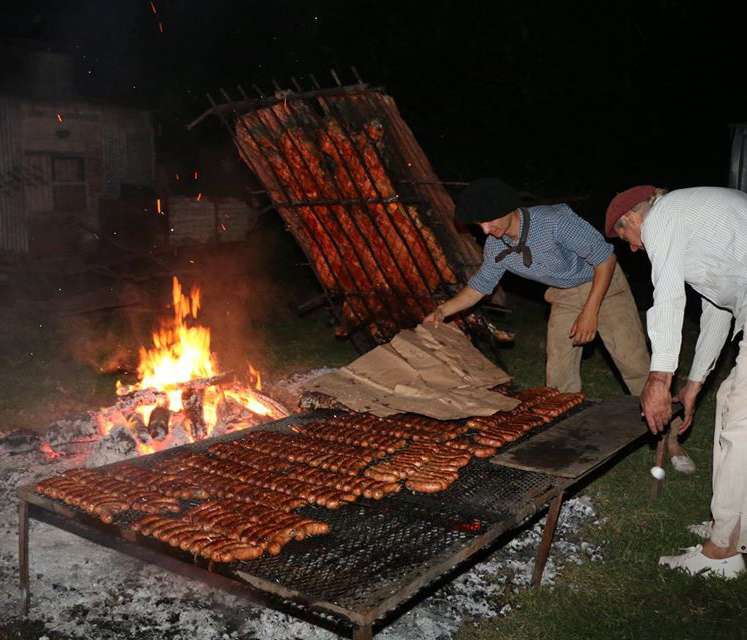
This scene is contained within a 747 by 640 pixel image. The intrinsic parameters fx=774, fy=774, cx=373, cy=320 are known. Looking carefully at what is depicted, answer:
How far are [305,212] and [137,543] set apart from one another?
5.44 metres

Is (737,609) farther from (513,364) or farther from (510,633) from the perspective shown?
(513,364)

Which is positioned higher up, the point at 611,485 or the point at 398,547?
the point at 398,547

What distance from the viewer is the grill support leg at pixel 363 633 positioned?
10.6 ft

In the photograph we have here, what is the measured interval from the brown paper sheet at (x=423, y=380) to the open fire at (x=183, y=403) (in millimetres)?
1659

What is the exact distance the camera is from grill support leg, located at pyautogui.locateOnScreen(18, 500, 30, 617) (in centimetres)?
461

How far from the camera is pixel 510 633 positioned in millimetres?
4754

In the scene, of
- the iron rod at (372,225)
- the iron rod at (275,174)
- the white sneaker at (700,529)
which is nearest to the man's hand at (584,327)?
the white sneaker at (700,529)

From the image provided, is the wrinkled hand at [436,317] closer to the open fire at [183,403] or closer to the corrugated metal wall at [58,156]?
the open fire at [183,403]

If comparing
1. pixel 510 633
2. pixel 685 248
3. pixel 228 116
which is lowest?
pixel 510 633

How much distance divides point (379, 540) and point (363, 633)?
0.82 metres

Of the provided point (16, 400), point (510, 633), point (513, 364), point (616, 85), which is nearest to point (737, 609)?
point (510, 633)

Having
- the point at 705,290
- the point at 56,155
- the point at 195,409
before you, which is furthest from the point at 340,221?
the point at 56,155

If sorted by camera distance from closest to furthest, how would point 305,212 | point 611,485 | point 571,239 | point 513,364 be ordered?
point 571,239
point 611,485
point 305,212
point 513,364

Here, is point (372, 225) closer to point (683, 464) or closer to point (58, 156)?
point (683, 464)
